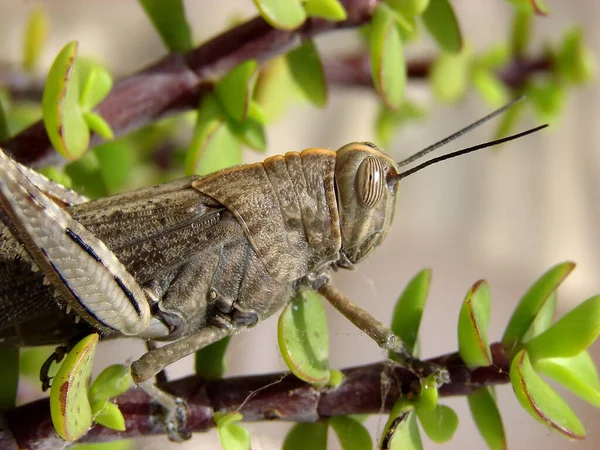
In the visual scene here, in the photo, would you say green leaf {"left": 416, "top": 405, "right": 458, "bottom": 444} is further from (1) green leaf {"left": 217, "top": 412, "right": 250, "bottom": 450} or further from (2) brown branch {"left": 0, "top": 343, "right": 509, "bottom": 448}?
(1) green leaf {"left": 217, "top": 412, "right": 250, "bottom": 450}

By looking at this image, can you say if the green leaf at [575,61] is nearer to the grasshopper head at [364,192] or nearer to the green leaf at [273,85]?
the green leaf at [273,85]


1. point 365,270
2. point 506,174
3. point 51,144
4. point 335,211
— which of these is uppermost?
point 51,144

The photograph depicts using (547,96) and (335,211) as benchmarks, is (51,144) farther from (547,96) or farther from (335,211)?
(547,96)

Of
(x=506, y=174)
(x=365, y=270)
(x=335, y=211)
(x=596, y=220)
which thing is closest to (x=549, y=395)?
(x=335, y=211)

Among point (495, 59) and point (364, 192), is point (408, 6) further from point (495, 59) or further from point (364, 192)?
point (495, 59)

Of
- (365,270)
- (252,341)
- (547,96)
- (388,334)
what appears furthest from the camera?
(365,270)

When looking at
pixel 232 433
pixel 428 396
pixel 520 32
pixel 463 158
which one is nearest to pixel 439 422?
pixel 428 396

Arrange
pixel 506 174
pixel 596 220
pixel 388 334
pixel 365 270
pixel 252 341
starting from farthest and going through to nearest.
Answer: pixel 506 174, pixel 596 220, pixel 365 270, pixel 252 341, pixel 388 334
